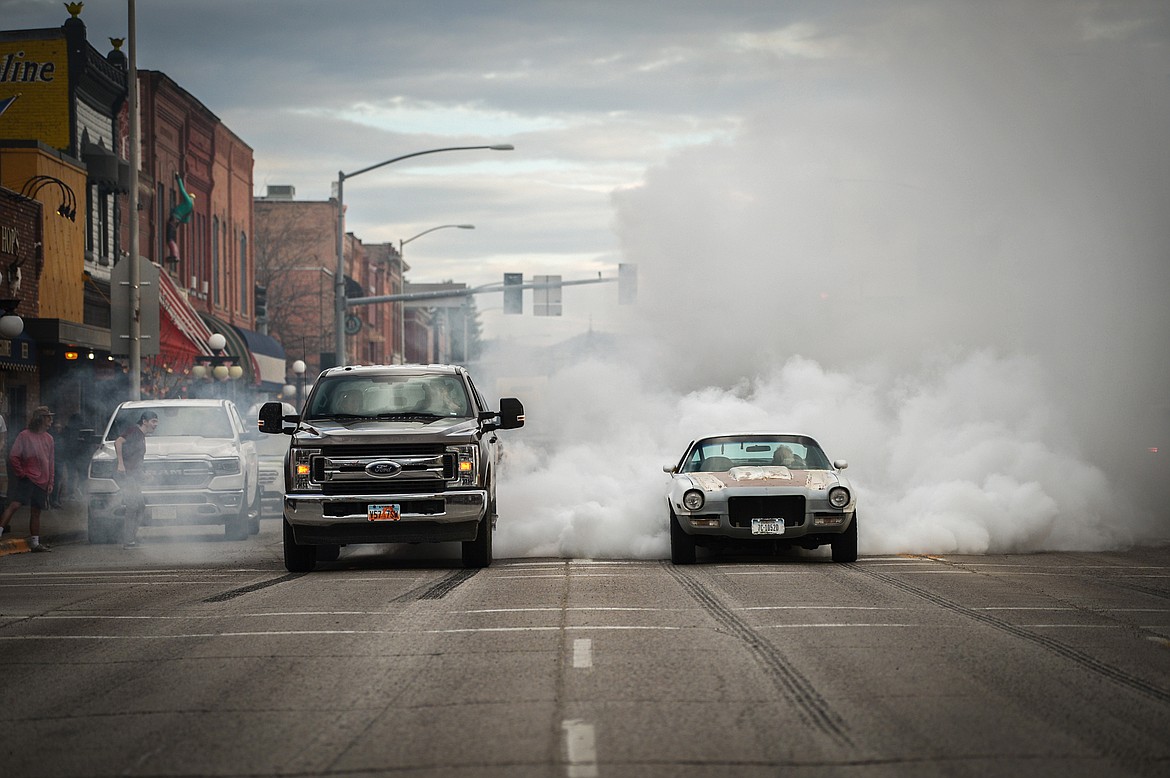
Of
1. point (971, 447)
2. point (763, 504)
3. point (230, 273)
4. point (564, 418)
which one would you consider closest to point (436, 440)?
point (763, 504)

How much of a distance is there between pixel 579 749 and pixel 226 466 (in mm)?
15680

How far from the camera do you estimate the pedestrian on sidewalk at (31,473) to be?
802 inches

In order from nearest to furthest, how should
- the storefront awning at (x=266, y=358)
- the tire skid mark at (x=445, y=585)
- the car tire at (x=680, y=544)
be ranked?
the tire skid mark at (x=445, y=585)
the car tire at (x=680, y=544)
the storefront awning at (x=266, y=358)

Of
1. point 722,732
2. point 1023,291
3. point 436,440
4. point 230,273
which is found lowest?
point 722,732

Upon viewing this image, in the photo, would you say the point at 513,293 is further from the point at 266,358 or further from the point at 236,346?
the point at 266,358

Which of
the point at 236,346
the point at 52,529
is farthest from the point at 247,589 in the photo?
the point at 236,346

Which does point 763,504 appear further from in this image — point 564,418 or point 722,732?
point 564,418

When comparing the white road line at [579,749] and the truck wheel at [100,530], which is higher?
the truck wheel at [100,530]

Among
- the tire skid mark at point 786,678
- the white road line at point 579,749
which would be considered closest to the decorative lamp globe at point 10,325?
the tire skid mark at point 786,678

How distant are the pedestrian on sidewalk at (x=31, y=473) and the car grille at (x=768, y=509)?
31.8 ft

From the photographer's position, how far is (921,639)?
1055cm

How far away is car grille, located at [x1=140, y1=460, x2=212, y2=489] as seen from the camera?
21375 millimetres

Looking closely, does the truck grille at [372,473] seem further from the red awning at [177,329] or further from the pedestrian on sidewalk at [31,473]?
the red awning at [177,329]

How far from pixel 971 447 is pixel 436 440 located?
8574 millimetres
